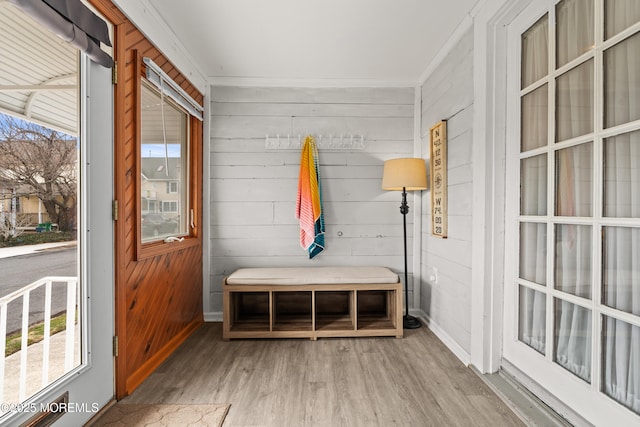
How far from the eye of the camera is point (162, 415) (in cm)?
175

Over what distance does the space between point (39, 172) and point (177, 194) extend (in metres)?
1.42

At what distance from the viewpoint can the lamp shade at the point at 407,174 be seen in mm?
2848

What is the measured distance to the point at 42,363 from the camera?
1451mm

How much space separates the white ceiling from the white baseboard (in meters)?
2.30

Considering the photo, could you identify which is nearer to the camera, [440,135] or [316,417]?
[316,417]

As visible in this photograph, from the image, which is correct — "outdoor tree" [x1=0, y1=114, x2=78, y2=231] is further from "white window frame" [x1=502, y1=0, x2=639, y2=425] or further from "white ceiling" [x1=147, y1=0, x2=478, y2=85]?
"white window frame" [x1=502, y1=0, x2=639, y2=425]

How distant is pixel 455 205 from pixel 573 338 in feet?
3.83

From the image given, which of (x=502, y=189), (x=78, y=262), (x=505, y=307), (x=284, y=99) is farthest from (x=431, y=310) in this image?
(x=78, y=262)

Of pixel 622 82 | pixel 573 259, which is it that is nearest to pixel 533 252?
pixel 573 259

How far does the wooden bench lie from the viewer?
109 inches

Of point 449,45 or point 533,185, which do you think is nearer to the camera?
point 533,185

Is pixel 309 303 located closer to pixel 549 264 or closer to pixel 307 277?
pixel 307 277

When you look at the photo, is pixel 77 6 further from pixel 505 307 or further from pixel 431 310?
pixel 431 310

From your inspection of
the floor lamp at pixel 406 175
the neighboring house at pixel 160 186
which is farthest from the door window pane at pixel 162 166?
the floor lamp at pixel 406 175
